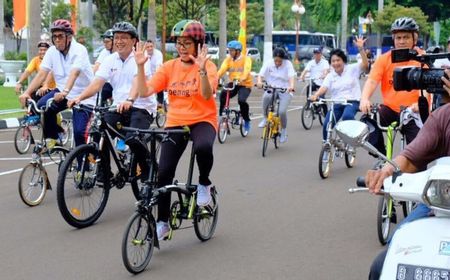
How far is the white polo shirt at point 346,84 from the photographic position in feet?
40.3

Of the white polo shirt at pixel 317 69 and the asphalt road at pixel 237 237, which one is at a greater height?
the white polo shirt at pixel 317 69

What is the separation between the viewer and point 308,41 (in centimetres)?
6925

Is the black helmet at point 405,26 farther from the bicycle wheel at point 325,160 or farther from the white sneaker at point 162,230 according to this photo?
the bicycle wheel at point 325,160

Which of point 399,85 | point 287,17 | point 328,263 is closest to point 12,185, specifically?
point 328,263

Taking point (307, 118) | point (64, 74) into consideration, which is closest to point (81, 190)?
point (64, 74)

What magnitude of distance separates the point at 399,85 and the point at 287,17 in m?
87.5

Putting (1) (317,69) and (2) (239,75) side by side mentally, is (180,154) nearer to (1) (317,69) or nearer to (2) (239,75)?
(2) (239,75)

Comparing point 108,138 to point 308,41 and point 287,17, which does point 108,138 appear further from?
point 287,17

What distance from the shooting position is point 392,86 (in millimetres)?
7863

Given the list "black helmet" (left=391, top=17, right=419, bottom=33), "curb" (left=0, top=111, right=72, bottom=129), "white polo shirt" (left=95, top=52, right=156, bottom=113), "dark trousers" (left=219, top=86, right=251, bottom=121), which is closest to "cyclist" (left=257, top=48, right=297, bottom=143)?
"dark trousers" (left=219, top=86, right=251, bottom=121)

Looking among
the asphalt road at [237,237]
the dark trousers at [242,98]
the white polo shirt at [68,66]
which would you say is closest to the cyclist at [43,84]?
the white polo shirt at [68,66]

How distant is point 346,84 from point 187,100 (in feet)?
19.0

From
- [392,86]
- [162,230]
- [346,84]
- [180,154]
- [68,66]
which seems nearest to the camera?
[162,230]

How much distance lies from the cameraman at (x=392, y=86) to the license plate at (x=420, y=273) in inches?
183
